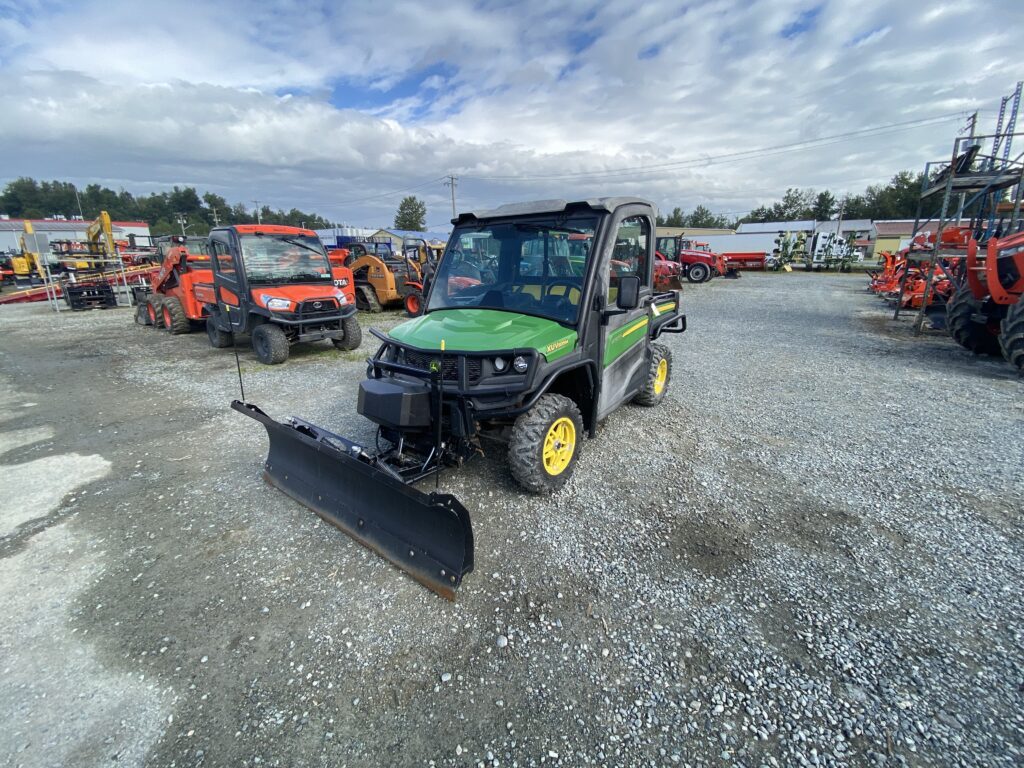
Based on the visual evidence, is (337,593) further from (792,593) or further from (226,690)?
(792,593)

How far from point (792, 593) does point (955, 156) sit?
12.0m

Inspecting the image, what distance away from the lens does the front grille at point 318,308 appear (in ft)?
25.7

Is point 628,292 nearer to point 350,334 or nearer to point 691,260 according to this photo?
point 350,334

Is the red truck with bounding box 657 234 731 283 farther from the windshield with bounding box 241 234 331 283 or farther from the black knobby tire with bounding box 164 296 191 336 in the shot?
the black knobby tire with bounding box 164 296 191 336

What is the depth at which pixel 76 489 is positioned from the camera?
382 centimetres

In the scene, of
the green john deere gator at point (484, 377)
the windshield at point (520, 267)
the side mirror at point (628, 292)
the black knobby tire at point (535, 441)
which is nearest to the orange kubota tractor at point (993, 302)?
the green john deere gator at point (484, 377)

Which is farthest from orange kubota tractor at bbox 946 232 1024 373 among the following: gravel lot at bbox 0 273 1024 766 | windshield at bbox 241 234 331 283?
windshield at bbox 241 234 331 283

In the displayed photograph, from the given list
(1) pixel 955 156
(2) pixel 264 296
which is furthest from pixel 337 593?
(1) pixel 955 156

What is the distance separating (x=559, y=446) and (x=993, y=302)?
364 inches

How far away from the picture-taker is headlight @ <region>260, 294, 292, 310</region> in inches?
295

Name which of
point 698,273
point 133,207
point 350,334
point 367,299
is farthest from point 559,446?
point 133,207

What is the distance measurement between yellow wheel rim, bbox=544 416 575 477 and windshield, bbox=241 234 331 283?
6.60m

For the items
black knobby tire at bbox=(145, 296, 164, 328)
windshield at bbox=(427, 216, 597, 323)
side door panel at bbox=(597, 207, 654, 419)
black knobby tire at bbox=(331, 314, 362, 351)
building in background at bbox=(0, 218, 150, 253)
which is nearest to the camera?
windshield at bbox=(427, 216, 597, 323)

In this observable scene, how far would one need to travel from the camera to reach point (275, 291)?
7.73 meters
